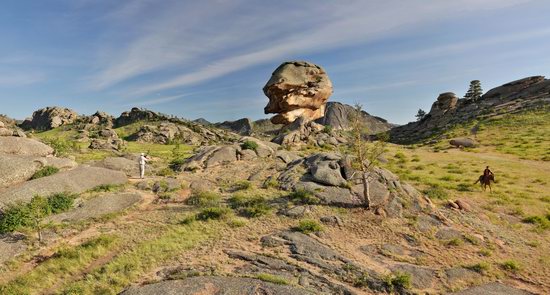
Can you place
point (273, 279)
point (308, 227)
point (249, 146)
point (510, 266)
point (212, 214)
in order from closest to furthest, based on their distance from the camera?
1. point (273, 279)
2. point (510, 266)
3. point (308, 227)
4. point (212, 214)
5. point (249, 146)

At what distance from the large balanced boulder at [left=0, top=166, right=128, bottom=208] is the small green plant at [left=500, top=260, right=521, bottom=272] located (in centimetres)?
2388

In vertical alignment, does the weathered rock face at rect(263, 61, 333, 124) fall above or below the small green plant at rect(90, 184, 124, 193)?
above

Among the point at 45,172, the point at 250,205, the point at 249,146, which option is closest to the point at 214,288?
the point at 250,205

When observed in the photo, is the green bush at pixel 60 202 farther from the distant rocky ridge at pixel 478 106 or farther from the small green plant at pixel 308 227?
the distant rocky ridge at pixel 478 106

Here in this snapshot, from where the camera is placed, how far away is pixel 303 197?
2139cm

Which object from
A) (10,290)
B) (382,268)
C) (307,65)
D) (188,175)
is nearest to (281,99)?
(307,65)

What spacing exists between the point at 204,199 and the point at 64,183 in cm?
912

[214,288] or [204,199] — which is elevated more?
[204,199]

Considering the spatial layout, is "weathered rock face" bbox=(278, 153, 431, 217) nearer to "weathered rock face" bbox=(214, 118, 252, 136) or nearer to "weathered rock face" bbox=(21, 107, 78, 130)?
"weathered rock face" bbox=(21, 107, 78, 130)

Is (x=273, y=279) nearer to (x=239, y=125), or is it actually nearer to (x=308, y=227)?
(x=308, y=227)

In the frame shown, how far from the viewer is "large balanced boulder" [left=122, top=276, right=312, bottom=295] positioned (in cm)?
1161

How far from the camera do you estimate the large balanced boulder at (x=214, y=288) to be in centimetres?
1161

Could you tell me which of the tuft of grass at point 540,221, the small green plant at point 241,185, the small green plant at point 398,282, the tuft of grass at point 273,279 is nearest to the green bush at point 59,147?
the small green plant at point 241,185

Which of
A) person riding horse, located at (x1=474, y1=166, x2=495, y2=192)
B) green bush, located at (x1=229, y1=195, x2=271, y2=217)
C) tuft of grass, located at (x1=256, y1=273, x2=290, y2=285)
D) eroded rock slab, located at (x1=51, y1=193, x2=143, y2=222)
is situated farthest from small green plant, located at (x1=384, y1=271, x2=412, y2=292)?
person riding horse, located at (x1=474, y1=166, x2=495, y2=192)
